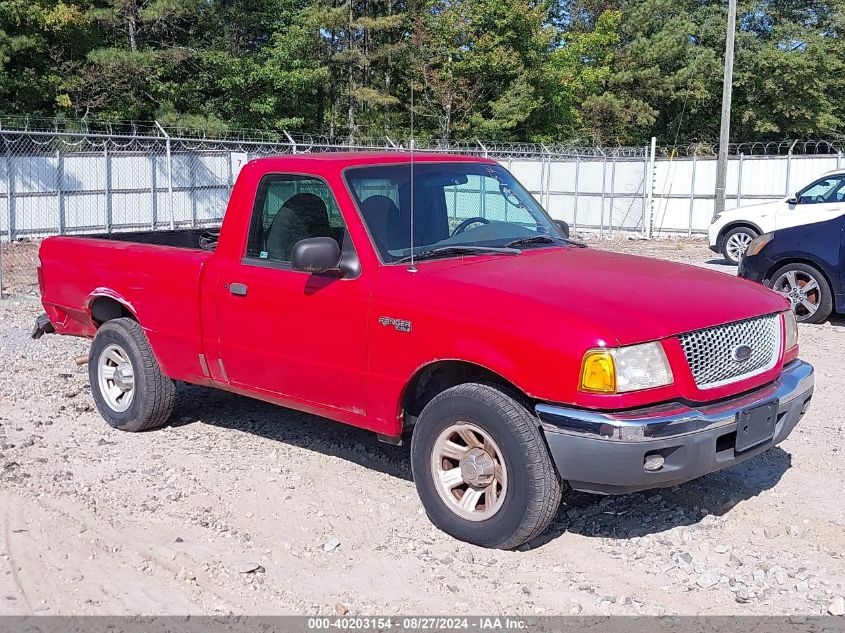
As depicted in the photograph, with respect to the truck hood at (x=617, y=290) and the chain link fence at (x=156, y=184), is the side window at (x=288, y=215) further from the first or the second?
the chain link fence at (x=156, y=184)

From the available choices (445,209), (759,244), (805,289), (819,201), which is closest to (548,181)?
(819,201)

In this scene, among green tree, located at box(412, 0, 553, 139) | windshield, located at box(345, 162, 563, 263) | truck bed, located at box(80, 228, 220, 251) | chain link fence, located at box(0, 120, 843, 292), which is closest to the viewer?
windshield, located at box(345, 162, 563, 263)

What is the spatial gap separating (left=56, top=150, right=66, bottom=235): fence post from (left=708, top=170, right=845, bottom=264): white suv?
14.8m

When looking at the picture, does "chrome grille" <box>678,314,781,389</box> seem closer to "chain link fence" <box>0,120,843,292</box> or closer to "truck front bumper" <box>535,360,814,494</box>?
"truck front bumper" <box>535,360,814,494</box>

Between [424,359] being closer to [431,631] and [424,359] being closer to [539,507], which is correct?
[539,507]

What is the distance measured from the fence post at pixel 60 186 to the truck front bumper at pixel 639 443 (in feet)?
65.7

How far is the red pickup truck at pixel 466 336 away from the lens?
160 inches

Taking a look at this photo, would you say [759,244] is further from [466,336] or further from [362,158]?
[466,336]

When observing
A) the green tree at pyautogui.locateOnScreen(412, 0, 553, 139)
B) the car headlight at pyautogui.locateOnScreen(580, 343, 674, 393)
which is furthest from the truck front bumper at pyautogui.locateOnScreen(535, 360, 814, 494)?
the green tree at pyautogui.locateOnScreen(412, 0, 553, 139)

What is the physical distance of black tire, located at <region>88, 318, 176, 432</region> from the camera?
625 centimetres

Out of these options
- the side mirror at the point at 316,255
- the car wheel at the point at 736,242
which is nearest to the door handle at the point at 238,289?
the side mirror at the point at 316,255

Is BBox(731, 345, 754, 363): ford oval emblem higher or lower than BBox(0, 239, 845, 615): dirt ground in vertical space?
higher

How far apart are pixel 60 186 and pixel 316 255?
64.3ft

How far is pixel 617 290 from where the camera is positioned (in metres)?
4.46
